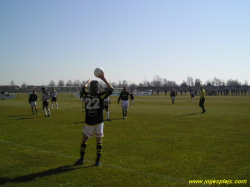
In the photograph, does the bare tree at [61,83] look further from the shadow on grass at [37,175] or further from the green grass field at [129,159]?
the shadow on grass at [37,175]

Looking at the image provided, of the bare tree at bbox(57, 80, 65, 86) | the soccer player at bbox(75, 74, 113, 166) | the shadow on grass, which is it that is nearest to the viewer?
the shadow on grass

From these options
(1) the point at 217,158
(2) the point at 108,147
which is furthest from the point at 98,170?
(1) the point at 217,158

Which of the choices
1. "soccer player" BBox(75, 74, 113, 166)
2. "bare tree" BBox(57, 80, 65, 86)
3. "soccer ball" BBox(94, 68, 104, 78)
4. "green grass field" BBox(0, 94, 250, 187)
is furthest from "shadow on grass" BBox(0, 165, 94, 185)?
"bare tree" BBox(57, 80, 65, 86)

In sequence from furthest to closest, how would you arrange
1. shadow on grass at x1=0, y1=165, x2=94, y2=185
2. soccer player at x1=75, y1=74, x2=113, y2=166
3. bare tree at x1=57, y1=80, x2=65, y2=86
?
bare tree at x1=57, y1=80, x2=65, y2=86, soccer player at x1=75, y1=74, x2=113, y2=166, shadow on grass at x1=0, y1=165, x2=94, y2=185

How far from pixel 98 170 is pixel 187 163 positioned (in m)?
2.51

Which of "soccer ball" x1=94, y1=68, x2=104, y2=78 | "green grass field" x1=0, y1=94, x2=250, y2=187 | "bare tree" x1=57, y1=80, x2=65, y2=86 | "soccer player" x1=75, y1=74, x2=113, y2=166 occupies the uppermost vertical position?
"bare tree" x1=57, y1=80, x2=65, y2=86

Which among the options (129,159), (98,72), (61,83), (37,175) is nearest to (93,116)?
(98,72)

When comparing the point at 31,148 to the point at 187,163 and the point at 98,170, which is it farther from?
the point at 187,163

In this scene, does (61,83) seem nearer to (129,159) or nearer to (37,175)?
(129,159)

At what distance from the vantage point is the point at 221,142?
939cm

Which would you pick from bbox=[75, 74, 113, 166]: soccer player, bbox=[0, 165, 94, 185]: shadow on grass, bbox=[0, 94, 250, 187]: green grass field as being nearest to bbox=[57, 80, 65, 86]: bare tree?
bbox=[0, 94, 250, 187]: green grass field

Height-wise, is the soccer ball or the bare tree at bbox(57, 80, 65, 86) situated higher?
the bare tree at bbox(57, 80, 65, 86)

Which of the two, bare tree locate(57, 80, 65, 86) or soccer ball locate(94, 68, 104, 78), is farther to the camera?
bare tree locate(57, 80, 65, 86)

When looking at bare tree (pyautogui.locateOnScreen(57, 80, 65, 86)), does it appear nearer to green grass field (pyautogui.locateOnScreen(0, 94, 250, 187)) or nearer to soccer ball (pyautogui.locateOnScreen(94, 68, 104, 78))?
green grass field (pyautogui.locateOnScreen(0, 94, 250, 187))
